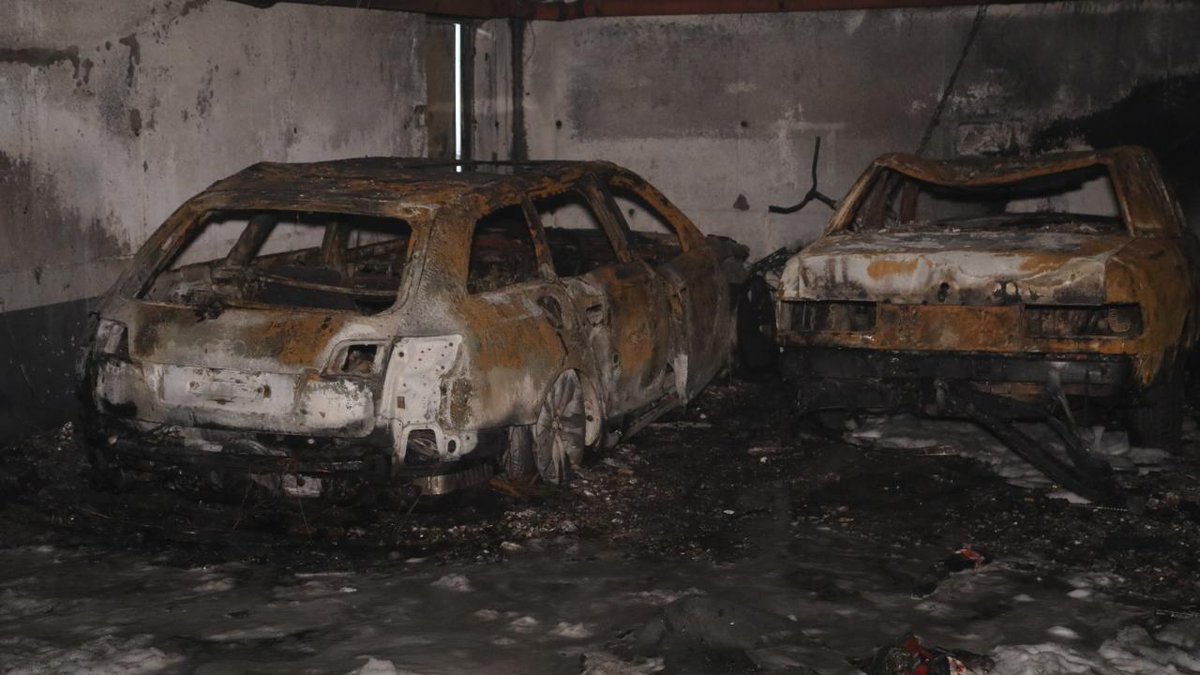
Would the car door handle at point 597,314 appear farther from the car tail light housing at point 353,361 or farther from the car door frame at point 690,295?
the car tail light housing at point 353,361

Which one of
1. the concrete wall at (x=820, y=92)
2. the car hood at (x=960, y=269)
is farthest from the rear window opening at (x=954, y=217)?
the concrete wall at (x=820, y=92)

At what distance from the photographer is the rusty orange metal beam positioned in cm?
1089

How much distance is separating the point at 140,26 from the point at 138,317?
296cm

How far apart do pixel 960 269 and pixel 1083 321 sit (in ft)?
2.61

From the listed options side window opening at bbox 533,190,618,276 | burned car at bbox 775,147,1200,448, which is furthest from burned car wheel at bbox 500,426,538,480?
side window opening at bbox 533,190,618,276

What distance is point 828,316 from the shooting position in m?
7.25

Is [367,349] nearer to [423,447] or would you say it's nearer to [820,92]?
[423,447]

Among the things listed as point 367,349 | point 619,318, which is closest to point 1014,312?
point 619,318

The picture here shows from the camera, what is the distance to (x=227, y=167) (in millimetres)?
9312

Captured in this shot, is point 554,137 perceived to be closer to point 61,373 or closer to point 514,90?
point 514,90

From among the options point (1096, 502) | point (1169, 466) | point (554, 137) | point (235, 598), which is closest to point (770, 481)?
point (1096, 502)

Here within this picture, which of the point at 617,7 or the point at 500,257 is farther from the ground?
the point at 617,7

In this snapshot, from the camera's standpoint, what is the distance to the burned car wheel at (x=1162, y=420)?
703 cm

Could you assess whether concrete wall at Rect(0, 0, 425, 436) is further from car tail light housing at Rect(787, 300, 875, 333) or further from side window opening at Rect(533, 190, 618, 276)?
car tail light housing at Rect(787, 300, 875, 333)
